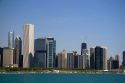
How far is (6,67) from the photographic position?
136625 millimetres

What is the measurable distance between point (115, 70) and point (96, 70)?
14447 mm

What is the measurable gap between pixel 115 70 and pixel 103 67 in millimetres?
7452

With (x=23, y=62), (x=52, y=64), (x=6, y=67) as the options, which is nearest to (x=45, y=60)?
(x=52, y=64)

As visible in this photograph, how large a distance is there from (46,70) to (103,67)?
96.3 feet

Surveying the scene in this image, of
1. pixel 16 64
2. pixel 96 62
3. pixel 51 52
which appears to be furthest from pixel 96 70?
pixel 16 64

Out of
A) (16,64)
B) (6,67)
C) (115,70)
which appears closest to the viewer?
(6,67)

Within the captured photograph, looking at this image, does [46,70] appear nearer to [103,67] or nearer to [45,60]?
[45,60]

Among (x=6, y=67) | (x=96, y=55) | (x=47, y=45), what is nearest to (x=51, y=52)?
(x=47, y=45)

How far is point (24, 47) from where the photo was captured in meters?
154

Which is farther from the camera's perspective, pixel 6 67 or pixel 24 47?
pixel 24 47

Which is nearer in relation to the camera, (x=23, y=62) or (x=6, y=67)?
(x=6, y=67)

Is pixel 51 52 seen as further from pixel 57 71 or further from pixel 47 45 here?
pixel 57 71

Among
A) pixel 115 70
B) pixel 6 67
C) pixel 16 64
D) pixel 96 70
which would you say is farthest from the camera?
pixel 115 70

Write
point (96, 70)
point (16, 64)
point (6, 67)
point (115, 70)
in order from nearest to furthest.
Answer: point (6, 67) → point (16, 64) → point (96, 70) → point (115, 70)
